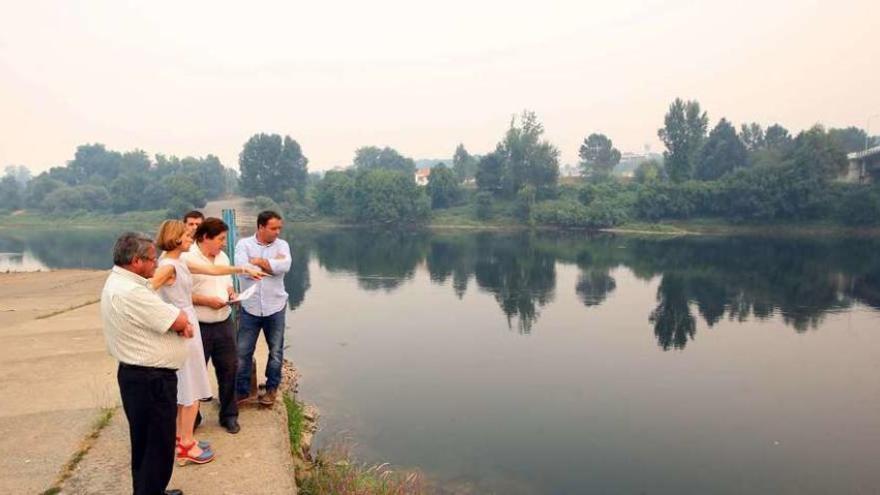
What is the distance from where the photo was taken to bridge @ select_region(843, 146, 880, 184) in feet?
171

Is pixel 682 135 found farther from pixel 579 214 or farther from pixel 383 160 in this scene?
pixel 383 160

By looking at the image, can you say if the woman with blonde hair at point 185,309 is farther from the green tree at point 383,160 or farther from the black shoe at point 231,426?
the green tree at point 383,160

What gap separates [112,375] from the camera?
686 cm

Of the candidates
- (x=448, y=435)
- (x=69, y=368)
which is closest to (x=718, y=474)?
(x=448, y=435)

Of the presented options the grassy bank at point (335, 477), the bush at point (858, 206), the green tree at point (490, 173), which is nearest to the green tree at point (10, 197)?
the green tree at point (490, 173)

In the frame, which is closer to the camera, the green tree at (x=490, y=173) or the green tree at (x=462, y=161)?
the green tree at (x=490, y=173)

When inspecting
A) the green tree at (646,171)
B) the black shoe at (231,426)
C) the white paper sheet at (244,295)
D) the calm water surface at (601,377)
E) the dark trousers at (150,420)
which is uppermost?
A: the green tree at (646,171)

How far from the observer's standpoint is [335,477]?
5.50 m

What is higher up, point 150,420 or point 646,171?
point 646,171

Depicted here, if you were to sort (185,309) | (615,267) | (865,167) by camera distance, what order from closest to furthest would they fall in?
(185,309), (615,267), (865,167)

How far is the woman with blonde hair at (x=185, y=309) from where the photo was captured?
12.9 feet

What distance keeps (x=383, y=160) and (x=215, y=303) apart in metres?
107

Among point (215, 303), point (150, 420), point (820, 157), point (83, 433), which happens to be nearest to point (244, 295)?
point (215, 303)

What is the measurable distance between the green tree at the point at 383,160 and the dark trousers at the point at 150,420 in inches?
3844
